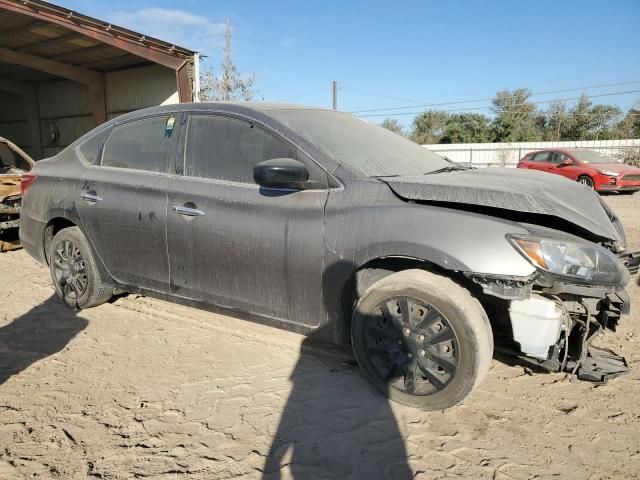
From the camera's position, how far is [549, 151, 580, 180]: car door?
13139 millimetres

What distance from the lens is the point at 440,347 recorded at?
246cm

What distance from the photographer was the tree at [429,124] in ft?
157

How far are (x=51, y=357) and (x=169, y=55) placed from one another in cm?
1077

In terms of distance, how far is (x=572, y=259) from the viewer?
7.51 ft

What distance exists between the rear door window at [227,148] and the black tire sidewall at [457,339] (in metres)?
1.01

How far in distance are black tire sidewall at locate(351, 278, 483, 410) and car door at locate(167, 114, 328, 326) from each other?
11.9 inches

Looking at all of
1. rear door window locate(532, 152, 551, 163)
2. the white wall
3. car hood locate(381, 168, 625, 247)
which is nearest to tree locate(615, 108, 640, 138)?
the white wall

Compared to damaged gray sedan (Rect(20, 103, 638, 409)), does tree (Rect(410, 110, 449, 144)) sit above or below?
above

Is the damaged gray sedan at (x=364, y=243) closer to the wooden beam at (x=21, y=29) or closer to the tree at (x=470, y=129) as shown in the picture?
the wooden beam at (x=21, y=29)

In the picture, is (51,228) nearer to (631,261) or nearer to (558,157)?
(631,261)

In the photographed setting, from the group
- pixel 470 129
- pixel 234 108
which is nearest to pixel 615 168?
pixel 234 108

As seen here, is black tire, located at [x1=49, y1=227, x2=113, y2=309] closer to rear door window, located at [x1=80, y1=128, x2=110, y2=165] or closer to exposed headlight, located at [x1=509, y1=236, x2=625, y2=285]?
rear door window, located at [x1=80, y1=128, x2=110, y2=165]

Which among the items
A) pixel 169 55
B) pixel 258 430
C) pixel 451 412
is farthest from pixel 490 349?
pixel 169 55

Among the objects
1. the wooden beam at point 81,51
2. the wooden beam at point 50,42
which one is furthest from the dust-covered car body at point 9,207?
the wooden beam at point 81,51
